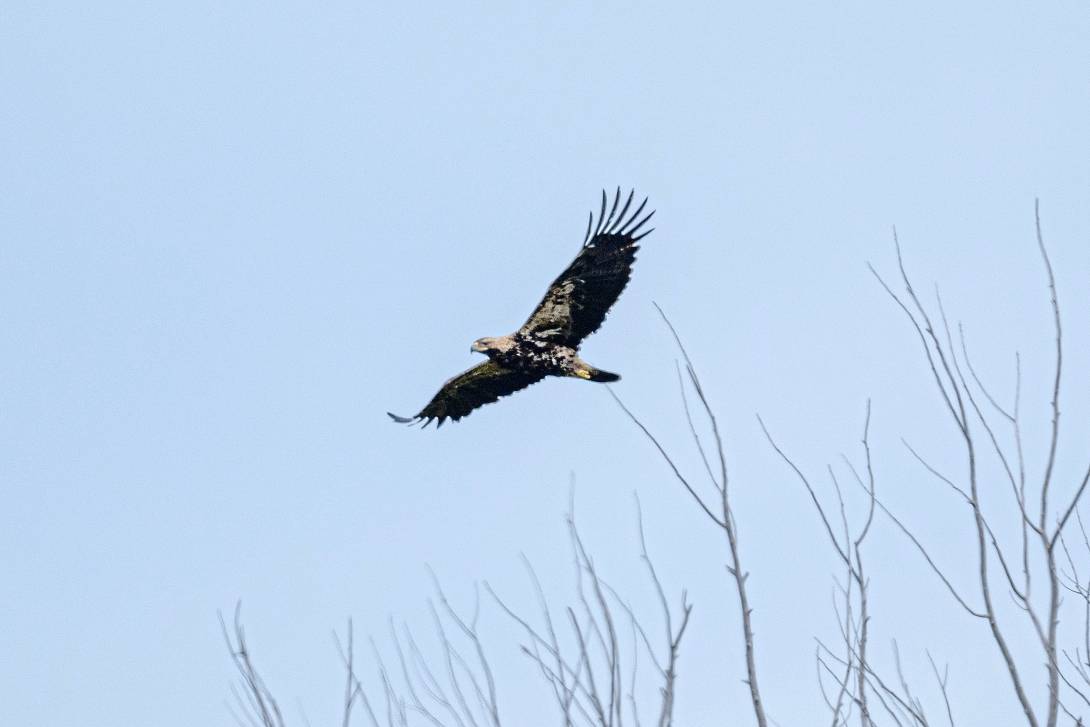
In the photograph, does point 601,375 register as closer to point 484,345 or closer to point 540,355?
point 540,355

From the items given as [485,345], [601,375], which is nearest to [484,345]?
[485,345]

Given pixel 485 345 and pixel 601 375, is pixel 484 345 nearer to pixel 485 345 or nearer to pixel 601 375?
pixel 485 345

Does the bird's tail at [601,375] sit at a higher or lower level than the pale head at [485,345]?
lower

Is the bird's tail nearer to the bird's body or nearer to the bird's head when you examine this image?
the bird's body

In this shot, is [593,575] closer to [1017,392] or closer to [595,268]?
[1017,392]

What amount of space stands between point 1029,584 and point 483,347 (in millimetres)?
8842

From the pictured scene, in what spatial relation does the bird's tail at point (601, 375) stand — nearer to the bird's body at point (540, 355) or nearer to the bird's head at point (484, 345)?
the bird's body at point (540, 355)

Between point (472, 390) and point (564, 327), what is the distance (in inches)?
60.0

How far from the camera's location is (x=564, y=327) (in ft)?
42.0

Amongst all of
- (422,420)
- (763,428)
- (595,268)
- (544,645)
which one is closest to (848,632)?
(763,428)

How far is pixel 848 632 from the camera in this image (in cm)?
554

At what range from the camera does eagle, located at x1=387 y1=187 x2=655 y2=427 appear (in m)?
12.5

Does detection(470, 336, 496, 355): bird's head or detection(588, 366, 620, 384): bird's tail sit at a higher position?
detection(470, 336, 496, 355): bird's head

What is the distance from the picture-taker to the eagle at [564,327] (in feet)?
41.1
